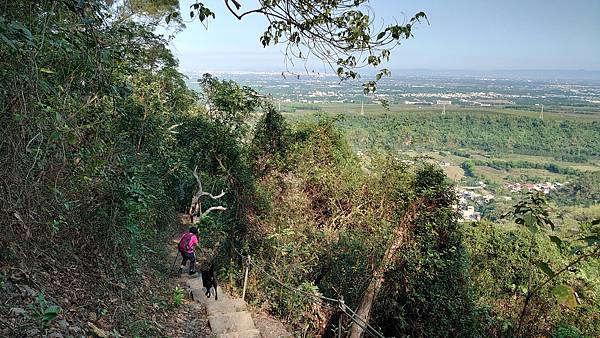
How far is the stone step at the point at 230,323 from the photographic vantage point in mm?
5562

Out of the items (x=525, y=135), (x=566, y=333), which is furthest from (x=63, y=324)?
(x=525, y=135)

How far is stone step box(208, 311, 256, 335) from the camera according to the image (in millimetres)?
5562

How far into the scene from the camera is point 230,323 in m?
5.71

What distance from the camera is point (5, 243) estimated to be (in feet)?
10.9

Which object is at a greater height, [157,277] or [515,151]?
[157,277]

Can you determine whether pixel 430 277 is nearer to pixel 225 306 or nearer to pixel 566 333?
pixel 566 333

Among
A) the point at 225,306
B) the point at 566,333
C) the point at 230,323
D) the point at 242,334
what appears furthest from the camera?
the point at 566,333

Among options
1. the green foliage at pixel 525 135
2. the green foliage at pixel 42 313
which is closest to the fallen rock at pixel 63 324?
the green foliage at pixel 42 313

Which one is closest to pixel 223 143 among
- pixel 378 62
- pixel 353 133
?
→ pixel 353 133

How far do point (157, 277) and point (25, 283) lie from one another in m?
3.65

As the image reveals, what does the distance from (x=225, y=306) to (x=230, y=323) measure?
764mm

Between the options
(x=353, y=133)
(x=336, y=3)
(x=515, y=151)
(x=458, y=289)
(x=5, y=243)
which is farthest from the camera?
(x=515, y=151)

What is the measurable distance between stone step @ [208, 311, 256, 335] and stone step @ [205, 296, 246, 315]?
265 mm

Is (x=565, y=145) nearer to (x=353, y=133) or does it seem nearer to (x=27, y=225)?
(x=353, y=133)
